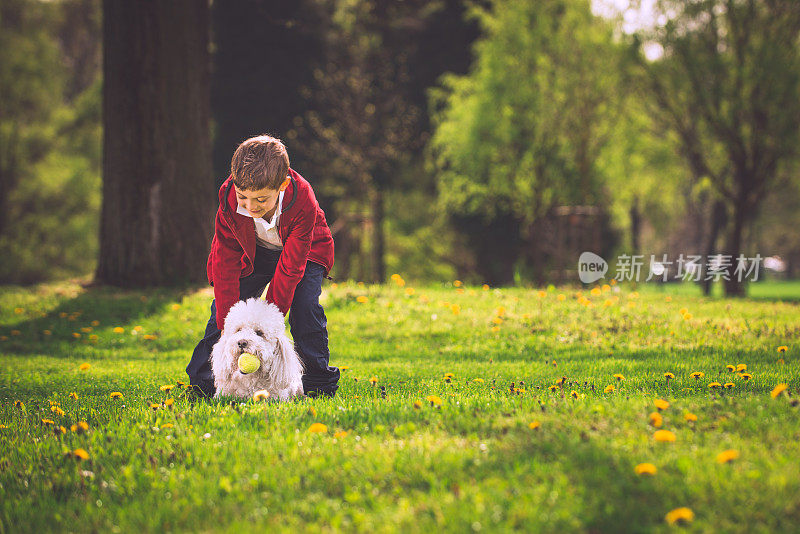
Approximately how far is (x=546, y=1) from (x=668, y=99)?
5.24 metres

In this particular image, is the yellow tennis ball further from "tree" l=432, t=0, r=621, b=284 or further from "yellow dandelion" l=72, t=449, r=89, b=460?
"tree" l=432, t=0, r=621, b=284

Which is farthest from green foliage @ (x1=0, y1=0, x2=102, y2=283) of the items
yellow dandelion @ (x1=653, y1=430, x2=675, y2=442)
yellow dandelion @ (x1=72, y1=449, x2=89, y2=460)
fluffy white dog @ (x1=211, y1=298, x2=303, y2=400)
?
yellow dandelion @ (x1=653, y1=430, x2=675, y2=442)

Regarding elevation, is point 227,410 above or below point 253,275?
below

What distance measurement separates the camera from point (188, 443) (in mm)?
3455

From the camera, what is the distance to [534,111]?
20609mm

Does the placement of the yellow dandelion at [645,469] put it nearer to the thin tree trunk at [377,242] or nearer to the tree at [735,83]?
the tree at [735,83]

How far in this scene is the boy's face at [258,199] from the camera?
4.11m

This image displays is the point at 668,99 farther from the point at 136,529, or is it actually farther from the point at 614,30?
the point at 136,529

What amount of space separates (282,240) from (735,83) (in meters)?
18.5

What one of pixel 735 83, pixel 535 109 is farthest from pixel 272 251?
pixel 735 83

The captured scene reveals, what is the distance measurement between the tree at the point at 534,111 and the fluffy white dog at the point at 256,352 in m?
17.5

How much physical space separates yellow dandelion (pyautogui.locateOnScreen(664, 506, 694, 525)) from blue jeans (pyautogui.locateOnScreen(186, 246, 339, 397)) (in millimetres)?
2927

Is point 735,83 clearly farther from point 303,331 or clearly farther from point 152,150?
point 303,331

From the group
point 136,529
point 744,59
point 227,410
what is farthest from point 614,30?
point 136,529
